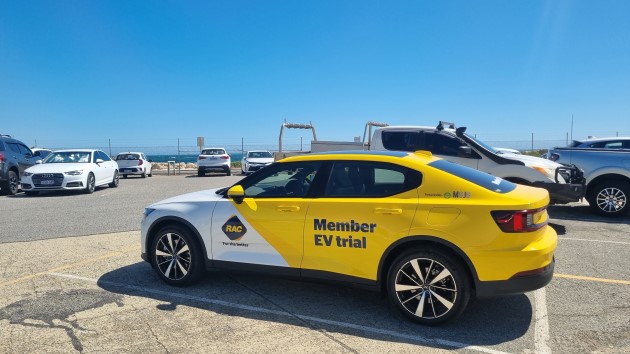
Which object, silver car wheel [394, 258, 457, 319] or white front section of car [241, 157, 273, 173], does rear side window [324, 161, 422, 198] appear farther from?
white front section of car [241, 157, 273, 173]

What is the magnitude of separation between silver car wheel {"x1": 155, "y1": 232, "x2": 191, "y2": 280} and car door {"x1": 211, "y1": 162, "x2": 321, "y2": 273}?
39 centimetres

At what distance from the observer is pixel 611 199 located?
8.80 m

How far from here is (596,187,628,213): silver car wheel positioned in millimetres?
8703

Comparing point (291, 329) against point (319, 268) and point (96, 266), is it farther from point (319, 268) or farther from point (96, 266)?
point (96, 266)

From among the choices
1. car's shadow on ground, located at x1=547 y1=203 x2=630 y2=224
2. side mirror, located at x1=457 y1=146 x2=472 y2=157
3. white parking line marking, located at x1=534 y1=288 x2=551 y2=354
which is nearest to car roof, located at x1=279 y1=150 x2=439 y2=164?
white parking line marking, located at x1=534 y1=288 x2=551 y2=354

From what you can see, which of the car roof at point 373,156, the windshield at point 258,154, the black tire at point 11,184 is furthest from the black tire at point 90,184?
the car roof at point 373,156

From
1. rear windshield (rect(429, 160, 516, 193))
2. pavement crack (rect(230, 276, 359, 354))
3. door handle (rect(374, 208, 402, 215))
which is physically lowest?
pavement crack (rect(230, 276, 359, 354))

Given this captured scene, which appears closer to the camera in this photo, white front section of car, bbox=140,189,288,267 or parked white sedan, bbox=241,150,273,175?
white front section of car, bbox=140,189,288,267

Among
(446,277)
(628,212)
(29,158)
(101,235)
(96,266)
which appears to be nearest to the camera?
(446,277)

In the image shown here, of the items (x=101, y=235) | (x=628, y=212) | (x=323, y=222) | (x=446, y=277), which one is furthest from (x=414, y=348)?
(x=628, y=212)

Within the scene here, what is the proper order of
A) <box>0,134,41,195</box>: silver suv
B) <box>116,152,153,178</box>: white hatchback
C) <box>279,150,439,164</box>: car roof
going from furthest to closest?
<box>116,152,153,178</box>: white hatchback → <box>0,134,41,195</box>: silver suv → <box>279,150,439,164</box>: car roof

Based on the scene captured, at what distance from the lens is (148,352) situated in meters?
3.29

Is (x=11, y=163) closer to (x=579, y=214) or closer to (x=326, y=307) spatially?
(x=326, y=307)

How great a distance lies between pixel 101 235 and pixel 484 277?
21.2ft
